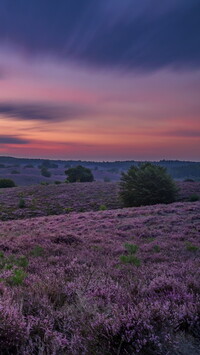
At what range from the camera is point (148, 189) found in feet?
118

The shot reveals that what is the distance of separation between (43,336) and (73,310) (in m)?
0.65

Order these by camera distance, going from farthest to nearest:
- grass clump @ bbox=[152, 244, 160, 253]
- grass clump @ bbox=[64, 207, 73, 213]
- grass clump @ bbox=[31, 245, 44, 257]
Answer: grass clump @ bbox=[64, 207, 73, 213], grass clump @ bbox=[152, 244, 160, 253], grass clump @ bbox=[31, 245, 44, 257]

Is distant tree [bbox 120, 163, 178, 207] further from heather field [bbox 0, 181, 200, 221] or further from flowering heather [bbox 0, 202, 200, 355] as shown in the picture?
flowering heather [bbox 0, 202, 200, 355]

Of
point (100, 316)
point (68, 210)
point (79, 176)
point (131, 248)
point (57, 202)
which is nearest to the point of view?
point (100, 316)

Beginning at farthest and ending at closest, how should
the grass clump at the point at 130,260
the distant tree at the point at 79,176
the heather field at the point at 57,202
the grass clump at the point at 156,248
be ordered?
the distant tree at the point at 79,176, the heather field at the point at 57,202, the grass clump at the point at 156,248, the grass clump at the point at 130,260

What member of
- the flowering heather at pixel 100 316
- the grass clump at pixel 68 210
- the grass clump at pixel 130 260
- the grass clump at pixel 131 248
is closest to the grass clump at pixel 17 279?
the flowering heather at pixel 100 316

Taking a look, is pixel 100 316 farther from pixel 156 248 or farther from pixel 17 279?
pixel 156 248

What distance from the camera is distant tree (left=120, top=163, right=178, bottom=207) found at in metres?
36.2

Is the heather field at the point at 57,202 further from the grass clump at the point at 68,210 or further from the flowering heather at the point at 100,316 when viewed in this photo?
the flowering heather at the point at 100,316

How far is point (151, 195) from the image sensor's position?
35.9 m

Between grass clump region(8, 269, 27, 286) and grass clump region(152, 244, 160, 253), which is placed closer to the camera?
grass clump region(8, 269, 27, 286)

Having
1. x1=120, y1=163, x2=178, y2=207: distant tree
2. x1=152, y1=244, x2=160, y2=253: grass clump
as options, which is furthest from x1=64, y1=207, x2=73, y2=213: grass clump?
x1=152, y1=244, x2=160, y2=253: grass clump

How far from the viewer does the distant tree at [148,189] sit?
36.2 m

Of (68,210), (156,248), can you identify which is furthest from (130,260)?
(68,210)
